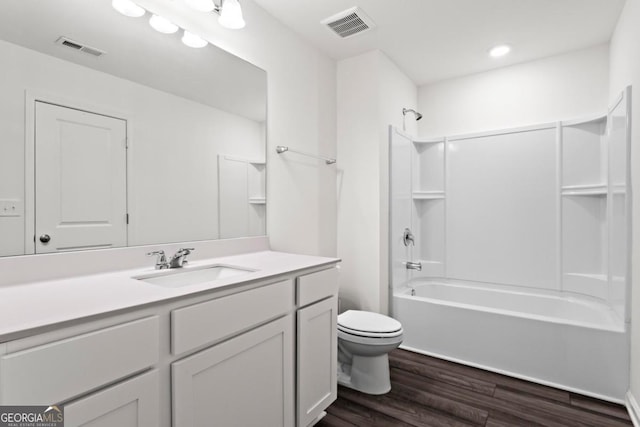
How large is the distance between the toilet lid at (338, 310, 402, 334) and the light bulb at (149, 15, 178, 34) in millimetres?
1974

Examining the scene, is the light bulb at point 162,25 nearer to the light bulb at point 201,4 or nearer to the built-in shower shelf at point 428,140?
the light bulb at point 201,4

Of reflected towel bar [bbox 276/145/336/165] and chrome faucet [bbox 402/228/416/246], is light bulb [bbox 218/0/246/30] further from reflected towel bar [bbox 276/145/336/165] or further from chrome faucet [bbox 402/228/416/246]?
chrome faucet [bbox 402/228/416/246]

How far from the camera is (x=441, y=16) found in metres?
2.24

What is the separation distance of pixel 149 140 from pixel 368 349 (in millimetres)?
1717

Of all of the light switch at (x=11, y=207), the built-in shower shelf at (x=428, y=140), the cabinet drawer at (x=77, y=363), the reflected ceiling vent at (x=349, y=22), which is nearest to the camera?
the cabinet drawer at (x=77, y=363)

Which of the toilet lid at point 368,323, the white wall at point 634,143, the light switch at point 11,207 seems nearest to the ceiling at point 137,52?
the light switch at point 11,207

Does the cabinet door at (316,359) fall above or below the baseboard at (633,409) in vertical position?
above

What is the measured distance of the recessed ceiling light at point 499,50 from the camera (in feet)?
8.73

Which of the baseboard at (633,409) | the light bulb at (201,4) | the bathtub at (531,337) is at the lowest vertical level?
the baseboard at (633,409)

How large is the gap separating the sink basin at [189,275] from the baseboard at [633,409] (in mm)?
2172

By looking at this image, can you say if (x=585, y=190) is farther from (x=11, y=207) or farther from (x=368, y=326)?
(x=11, y=207)

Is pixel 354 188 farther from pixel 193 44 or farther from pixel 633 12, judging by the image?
pixel 633 12

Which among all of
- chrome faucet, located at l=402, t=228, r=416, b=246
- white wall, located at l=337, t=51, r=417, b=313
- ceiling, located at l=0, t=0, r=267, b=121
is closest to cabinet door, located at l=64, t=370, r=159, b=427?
ceiling, located at l=0, t=0, r=267, b=121

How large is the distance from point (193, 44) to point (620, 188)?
111 inches
